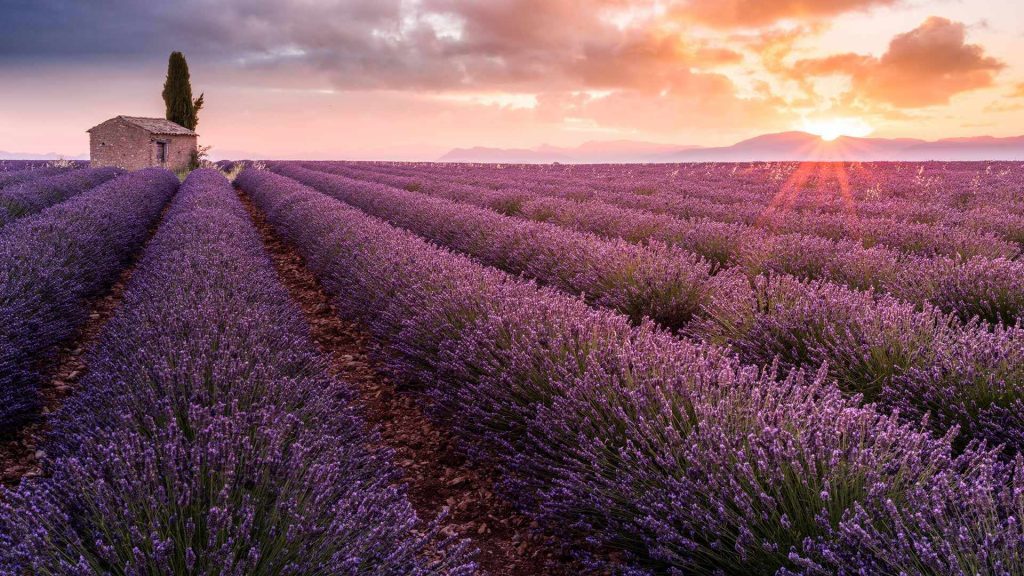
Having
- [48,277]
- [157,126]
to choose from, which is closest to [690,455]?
[48,277]

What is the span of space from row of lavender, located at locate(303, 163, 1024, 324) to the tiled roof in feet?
77.2

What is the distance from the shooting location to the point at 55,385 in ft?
13.5

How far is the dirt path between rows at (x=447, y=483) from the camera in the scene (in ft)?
7.86

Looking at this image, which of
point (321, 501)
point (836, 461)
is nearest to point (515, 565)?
point (321, 501)

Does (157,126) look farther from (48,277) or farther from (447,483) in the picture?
(447,483)

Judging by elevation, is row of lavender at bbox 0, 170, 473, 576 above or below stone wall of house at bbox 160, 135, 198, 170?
below

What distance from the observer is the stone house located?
25.2 metres

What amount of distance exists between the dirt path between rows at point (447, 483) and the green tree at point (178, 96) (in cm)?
3229

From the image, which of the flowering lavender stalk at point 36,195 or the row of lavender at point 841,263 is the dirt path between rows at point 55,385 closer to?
the flowering lavender stalk at point 36,195

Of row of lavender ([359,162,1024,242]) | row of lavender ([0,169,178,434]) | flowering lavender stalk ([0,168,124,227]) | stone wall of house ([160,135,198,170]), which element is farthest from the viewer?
stone wall of house ([160,135,198,170])

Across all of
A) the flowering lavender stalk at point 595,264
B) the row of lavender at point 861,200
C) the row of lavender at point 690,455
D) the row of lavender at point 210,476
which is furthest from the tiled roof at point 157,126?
the row of lavender at point 690,455

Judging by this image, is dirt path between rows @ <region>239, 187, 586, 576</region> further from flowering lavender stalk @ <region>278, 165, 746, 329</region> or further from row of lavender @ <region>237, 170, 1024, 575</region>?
flowering lavender stalk @ <region>278, 165, 746, 329</region>

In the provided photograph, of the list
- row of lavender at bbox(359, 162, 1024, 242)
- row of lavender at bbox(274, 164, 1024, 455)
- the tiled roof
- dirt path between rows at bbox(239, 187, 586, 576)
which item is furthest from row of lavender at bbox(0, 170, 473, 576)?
the tiled roof

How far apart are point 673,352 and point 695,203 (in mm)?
7716
